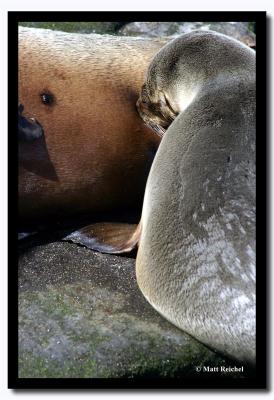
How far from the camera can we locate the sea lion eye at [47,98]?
8.33ft

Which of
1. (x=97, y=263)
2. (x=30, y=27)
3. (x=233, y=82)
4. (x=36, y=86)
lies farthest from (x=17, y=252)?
(x=30, y=27)

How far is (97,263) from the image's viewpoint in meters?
2.26

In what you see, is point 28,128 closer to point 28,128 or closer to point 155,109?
point 28,128

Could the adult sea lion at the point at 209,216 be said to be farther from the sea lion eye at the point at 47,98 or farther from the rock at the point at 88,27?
the rock at the point at 88,27

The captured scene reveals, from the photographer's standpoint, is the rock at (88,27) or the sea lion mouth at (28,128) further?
the rock at (88,27)

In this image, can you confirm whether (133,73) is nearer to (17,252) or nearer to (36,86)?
(36,86)

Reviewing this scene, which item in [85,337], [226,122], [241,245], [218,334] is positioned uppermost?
[226,122]

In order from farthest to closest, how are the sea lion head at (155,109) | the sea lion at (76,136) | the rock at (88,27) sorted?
the rock at (88,27) → the sea lion head at (155,109) → the sea lion at (76,136)

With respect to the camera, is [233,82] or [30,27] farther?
[30,27]

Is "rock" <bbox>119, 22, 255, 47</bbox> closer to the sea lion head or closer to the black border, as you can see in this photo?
the sea lion head

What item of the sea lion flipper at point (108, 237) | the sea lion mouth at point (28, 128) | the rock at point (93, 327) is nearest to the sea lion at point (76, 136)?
the sea lion mouth at point (28, 128)

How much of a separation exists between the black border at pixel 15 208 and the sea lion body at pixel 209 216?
0.11ft

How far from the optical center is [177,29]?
315 centimetres

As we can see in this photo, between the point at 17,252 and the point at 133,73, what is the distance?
3.36 ft
